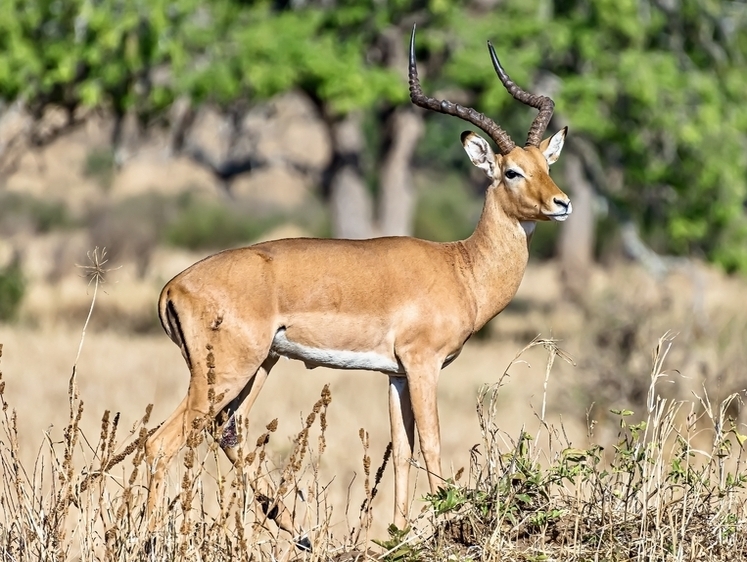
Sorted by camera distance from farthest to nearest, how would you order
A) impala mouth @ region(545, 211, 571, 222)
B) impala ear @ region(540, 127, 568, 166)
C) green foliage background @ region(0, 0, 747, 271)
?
green foliage background @ region(0, 0, 747, 271), impala ear @ region(540, 127, 568, 166), impala mouth @ region(545, 211, 571, 222)

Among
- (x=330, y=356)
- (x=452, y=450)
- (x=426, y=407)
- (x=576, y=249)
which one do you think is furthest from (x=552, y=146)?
(x=576, y=249)

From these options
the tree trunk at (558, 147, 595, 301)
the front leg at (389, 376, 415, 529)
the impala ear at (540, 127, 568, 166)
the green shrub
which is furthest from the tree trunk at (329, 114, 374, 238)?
the front leg at (389, 376, 415, 529)

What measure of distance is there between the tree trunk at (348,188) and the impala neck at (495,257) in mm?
9957

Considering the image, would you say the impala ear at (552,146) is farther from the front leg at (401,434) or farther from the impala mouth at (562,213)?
the front leg at (401,434)

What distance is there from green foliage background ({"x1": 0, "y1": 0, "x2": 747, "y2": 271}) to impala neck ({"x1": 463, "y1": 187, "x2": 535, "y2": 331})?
7.72m

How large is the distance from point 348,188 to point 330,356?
10.8m

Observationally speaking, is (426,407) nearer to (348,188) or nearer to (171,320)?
(171,320)

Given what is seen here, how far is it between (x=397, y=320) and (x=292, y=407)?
6.42m

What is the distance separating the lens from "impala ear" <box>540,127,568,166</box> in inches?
259

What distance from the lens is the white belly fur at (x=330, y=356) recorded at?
18.5ft

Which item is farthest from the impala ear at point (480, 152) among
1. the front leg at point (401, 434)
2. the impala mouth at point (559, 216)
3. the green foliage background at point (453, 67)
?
the green foliage background at point (453, 67)

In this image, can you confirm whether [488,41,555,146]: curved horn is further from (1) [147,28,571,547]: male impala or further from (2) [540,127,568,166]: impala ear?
(2) [540,127,568,166]: impala ear

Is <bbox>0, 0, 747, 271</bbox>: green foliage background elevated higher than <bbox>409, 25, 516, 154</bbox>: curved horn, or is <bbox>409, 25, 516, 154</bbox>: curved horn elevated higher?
<bbox>409, 25, 516, 154</bbox>: curved horn

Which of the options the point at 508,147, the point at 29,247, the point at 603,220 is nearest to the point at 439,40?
the point at 508,147
